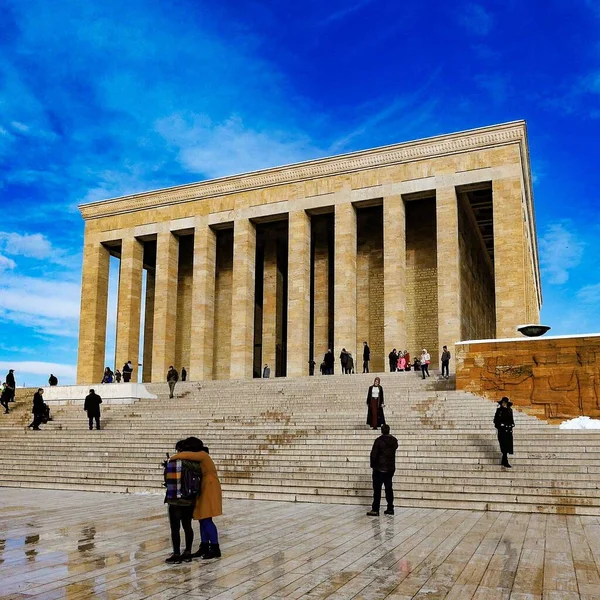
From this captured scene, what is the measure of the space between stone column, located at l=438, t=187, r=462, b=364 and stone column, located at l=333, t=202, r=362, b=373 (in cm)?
364

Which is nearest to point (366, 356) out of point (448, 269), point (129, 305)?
point (448, 269)

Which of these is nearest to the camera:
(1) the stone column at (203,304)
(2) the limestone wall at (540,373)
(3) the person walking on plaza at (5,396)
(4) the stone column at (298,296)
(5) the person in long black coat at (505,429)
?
(5) the person in long black coat at (505,429)

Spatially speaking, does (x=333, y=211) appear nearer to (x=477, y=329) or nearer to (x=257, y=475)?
(x=477, y=329)

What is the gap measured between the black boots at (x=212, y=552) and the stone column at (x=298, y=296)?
69.0 feet

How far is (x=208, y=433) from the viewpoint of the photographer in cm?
1537

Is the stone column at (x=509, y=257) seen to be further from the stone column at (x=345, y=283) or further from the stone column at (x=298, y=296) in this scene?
the stone column at (x=298, y=296)

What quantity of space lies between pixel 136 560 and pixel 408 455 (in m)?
7.10

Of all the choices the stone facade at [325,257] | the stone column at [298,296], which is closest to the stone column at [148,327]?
the stone facade at [325,257]

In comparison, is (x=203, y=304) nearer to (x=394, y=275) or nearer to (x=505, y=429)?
(x=394, y=275)

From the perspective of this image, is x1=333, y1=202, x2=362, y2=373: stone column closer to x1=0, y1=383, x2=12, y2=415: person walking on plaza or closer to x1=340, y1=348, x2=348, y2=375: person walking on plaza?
x1=340, y1=348, x2=348, y2=375: person walking on plaza

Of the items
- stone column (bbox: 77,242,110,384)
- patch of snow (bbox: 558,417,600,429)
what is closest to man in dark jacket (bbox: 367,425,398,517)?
patch of snow (bbox: 558,417,600,429)

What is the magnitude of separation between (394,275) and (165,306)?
11408 millimetres

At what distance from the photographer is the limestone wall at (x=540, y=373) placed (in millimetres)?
15430

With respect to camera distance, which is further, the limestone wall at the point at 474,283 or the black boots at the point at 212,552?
the limestone wall at the point at 474,283
